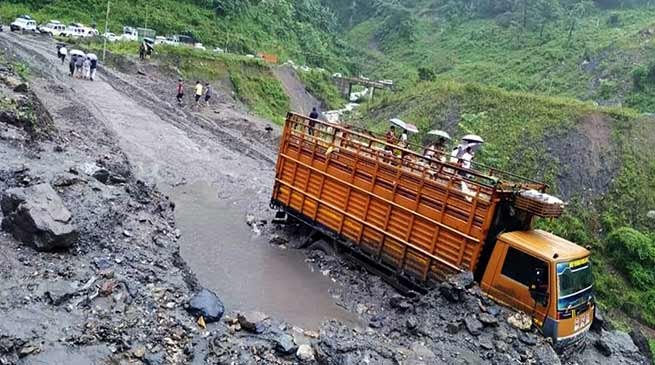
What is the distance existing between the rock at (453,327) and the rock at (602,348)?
2618 mm

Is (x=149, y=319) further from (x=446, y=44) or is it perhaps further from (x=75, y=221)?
(x=446, y=44)

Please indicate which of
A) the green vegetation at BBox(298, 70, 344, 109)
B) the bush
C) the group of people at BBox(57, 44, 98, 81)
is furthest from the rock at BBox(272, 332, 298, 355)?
the green vegetation at BBox(298, 70, 344, 109)

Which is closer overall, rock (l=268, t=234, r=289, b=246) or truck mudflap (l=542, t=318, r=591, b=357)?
truck mudflap (l=542, t=318, r=591, b=357)

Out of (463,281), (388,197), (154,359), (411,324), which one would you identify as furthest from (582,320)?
(154,359)

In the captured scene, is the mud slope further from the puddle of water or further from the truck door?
the truck door

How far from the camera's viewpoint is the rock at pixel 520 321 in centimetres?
802

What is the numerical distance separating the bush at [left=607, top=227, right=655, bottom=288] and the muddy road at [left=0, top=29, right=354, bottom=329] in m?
13.2

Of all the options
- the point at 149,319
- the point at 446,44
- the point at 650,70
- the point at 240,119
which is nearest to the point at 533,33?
the point at 446,44

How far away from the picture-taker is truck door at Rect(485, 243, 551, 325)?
26.1ft

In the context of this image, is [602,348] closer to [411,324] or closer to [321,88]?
[411,324]

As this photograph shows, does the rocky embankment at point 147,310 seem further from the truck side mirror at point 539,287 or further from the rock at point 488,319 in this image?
the truck side mirror at point 539,287

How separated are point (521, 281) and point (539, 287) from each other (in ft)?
1.13

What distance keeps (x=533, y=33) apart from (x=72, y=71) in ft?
183

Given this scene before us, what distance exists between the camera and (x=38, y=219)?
746cm
